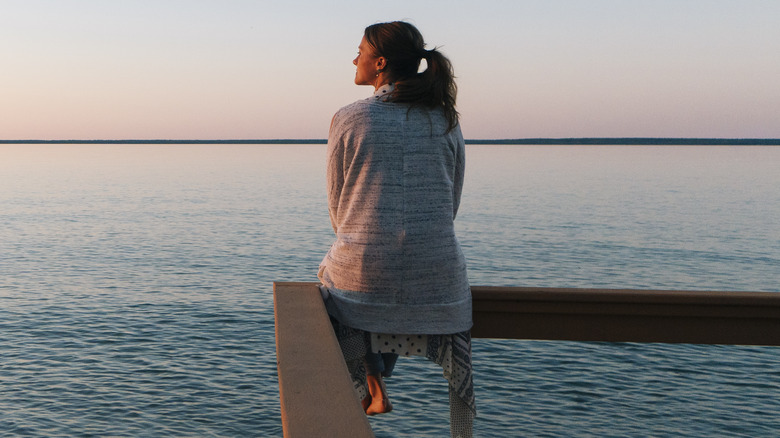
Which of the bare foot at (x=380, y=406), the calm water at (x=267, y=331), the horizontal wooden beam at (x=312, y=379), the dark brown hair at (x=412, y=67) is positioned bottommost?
the calm water at (x=267, y=331)

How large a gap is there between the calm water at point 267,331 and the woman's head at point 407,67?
36.8ft

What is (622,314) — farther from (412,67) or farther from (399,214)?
(412,67)

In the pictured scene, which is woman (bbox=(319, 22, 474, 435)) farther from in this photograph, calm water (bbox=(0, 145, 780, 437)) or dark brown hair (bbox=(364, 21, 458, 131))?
calm water (bbox=(0, 145, 780, 437))

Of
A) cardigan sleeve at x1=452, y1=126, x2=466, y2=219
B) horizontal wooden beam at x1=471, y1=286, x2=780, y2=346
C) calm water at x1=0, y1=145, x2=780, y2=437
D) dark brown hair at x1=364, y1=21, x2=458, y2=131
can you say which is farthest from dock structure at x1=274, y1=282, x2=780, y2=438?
calm water at x1=0, y1=145, x2=780, y2=437

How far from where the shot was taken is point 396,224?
7.65 feet

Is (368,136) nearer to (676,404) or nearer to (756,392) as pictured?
(676,404)

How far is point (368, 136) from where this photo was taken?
7.75 feet

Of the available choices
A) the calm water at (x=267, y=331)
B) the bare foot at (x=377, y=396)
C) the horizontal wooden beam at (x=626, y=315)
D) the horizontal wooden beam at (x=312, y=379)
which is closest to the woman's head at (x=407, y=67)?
the horizontal wooden beam at (x=626, y=315)

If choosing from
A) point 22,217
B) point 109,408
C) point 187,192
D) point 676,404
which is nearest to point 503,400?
point 676,404

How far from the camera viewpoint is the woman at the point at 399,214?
2348 millimetres

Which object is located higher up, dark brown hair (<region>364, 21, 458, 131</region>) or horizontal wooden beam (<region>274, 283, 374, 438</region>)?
dark brown hair (<region>364, 21, 458, 131</region>)

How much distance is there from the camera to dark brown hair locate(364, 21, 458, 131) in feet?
7.97

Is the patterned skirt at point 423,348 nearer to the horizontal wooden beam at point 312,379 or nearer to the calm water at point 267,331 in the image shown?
the horizontal wooden beam at point 312,379

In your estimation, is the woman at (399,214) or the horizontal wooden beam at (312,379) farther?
the woman at (399,214)
